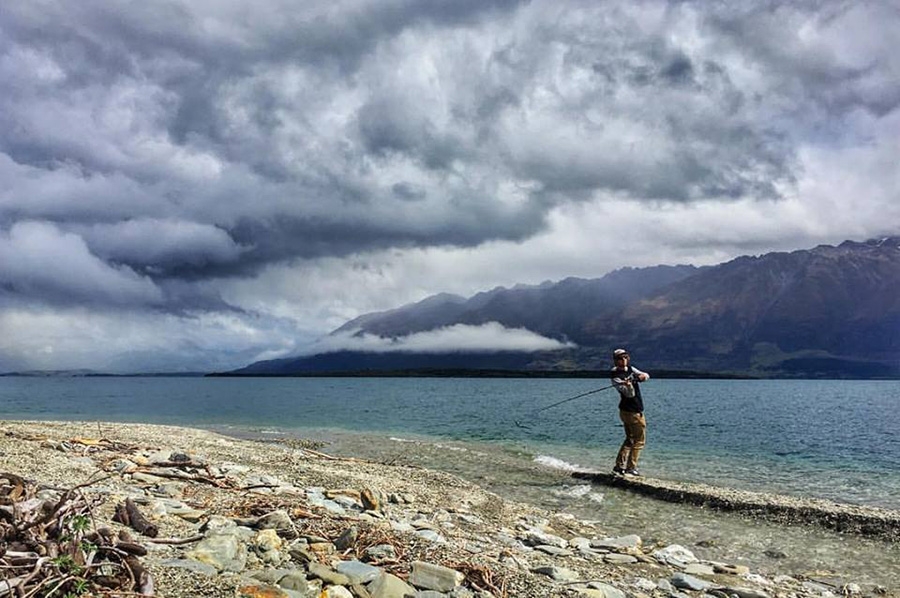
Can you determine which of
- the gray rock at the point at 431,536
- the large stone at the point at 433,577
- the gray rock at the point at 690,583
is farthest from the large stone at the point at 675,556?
the large stone at the point at 433,577

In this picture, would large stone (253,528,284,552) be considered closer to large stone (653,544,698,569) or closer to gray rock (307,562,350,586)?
gray rock (307,562,350,586)

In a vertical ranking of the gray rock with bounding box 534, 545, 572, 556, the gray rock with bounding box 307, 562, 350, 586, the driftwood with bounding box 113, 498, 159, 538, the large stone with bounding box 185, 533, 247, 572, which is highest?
the driftwood with bounding box 113, 498, 159, 538

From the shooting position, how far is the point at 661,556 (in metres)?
11.3

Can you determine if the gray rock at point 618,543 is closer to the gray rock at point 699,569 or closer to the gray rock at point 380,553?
the gray rock at point 699,569

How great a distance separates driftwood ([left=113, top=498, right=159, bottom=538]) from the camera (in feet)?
24.4

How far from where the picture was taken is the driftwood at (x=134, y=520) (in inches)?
293

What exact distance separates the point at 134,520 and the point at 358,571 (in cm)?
307

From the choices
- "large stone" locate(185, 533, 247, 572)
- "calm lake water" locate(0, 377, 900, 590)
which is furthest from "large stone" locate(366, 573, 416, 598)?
"calm lake water" locate(0, 377, 900, 590)

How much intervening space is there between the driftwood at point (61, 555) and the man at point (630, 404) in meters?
16.0

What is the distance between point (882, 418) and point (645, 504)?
61354 mm

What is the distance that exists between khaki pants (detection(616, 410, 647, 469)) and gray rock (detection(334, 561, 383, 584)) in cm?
1411

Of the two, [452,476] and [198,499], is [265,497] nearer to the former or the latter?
[198,499]

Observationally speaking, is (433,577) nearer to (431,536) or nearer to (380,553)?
(380,553)

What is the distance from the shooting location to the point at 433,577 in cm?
711
